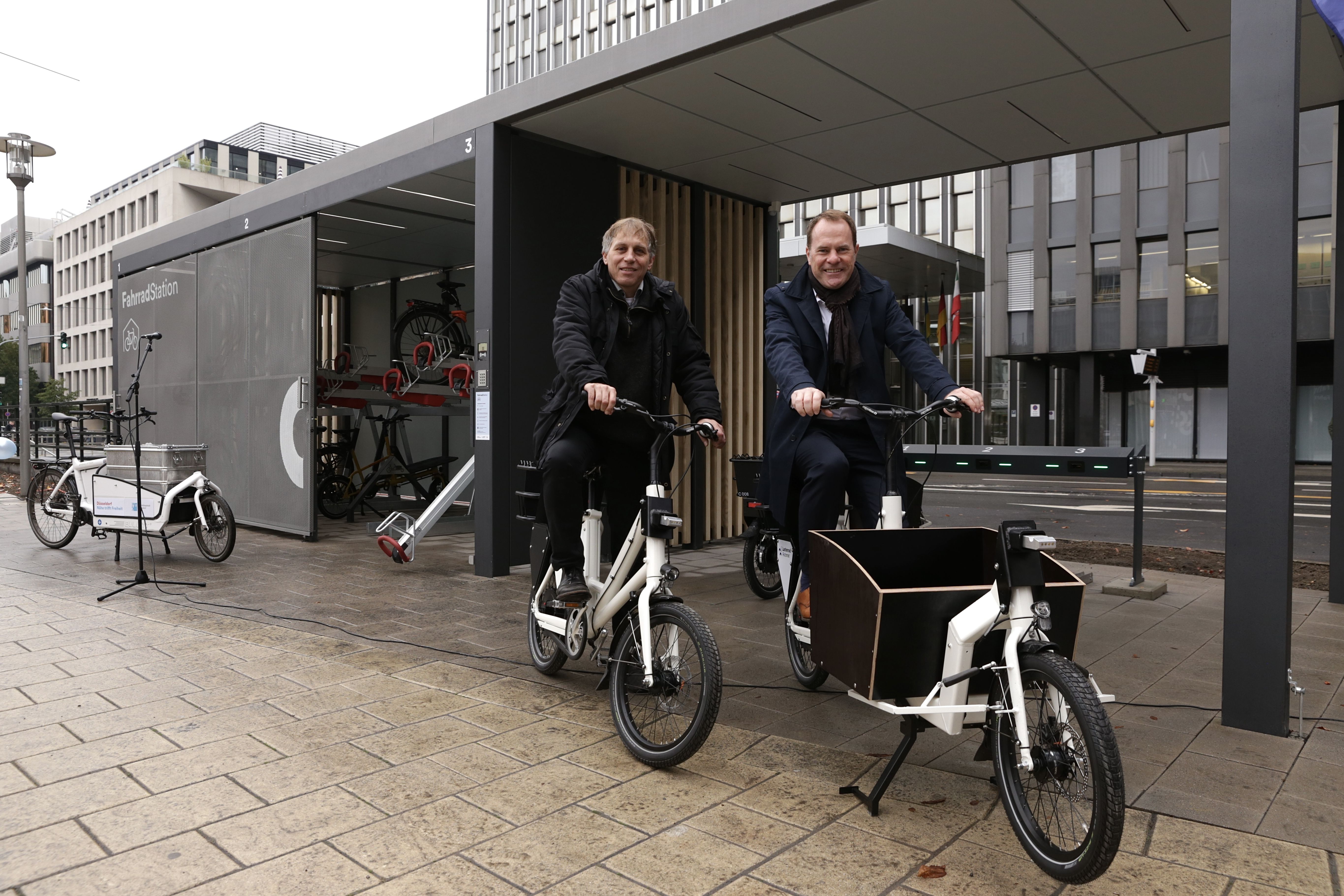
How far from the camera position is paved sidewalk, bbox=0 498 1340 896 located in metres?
2.36

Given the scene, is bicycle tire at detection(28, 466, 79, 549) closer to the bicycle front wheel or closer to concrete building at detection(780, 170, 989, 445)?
the bicycle front wheel

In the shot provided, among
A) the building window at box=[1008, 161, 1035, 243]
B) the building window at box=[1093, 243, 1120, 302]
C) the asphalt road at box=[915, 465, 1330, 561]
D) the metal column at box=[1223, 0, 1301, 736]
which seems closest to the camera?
the metal column at box=[1223, 0, 1301, 736]

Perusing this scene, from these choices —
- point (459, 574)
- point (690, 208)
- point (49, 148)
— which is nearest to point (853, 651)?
point (459, 574)

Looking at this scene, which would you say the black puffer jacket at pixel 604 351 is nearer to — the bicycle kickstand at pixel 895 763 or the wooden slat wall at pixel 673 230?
the bicycle kickstand at pixel 895 763

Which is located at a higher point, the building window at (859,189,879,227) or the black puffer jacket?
the building window at (859,189,879,227)

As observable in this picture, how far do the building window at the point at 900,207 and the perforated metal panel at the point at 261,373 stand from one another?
29299mm

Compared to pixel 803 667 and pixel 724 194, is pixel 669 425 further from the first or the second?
pixel 724 194

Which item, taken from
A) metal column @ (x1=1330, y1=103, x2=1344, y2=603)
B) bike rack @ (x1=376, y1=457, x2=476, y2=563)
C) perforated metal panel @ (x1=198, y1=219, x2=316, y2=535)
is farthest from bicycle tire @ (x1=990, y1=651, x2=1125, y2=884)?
perforated metal panel @ (x1=198, y1=219, x2=316, y2=535)

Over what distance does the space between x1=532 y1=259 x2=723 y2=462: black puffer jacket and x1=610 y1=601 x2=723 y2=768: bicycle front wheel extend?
0.86 meters

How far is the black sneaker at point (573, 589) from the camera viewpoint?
361cm

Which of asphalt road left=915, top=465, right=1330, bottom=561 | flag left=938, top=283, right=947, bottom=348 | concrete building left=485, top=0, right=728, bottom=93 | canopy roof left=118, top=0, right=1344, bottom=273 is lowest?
asphalt road left=915, top=465, right=1330, bottom=561

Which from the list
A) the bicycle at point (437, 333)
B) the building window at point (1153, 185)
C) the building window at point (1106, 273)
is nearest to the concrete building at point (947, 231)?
the building window at point (1106, 273)

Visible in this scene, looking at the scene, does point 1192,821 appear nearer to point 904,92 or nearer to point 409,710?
point 409,710

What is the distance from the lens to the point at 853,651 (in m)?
2.77
